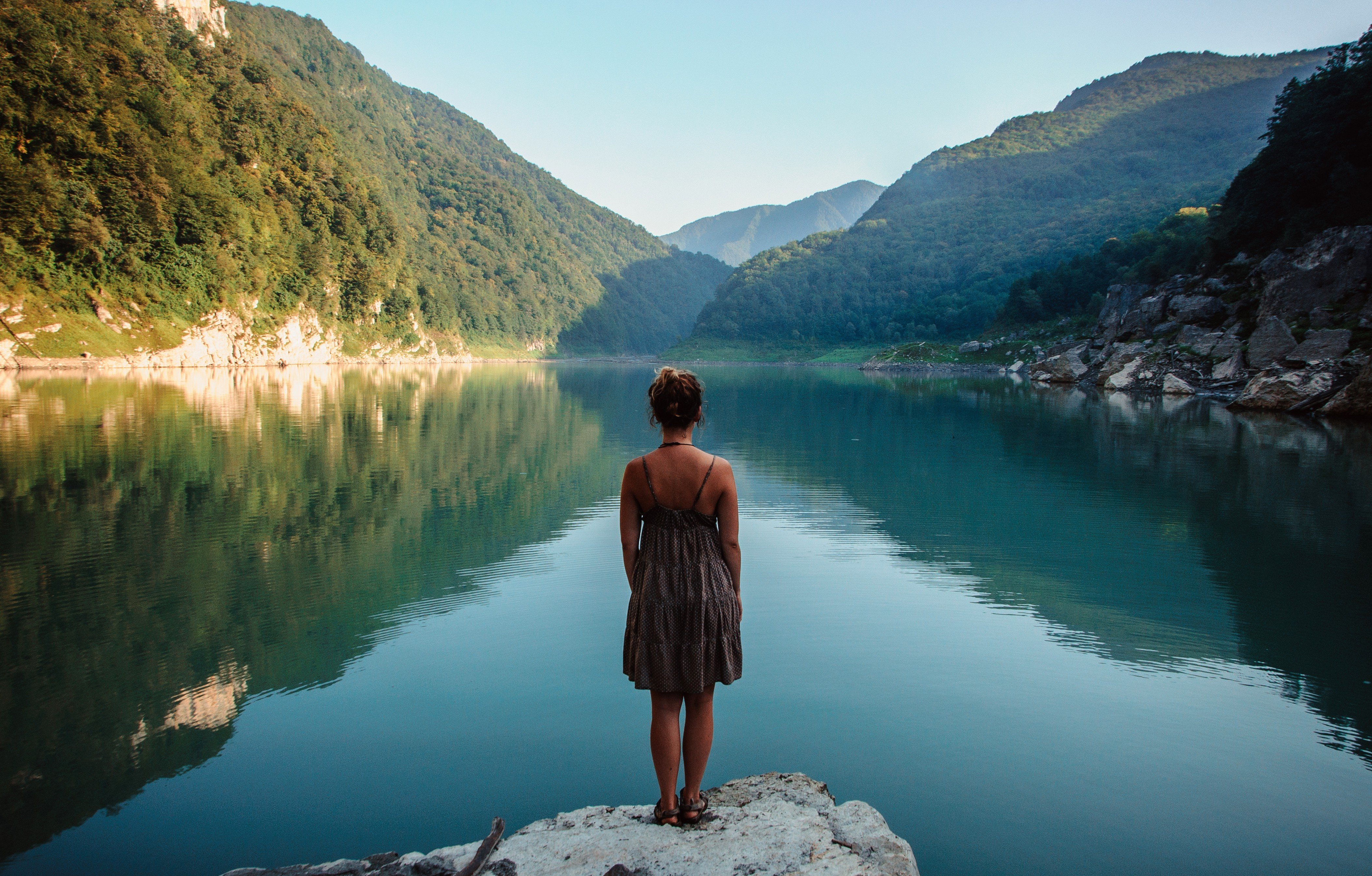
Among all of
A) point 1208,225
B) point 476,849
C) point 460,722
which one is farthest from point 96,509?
point 1208,225

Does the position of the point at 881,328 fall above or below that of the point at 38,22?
below

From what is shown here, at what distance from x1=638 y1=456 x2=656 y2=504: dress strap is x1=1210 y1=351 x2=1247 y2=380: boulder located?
40572 millimetres

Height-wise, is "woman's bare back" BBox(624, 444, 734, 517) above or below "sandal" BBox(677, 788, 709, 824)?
above

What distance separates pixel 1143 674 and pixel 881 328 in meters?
132

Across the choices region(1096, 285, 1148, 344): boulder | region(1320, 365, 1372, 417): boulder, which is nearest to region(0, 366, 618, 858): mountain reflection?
region(1320, 365, 1372, 417): boulder

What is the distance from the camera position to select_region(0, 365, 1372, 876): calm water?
384 centimetres

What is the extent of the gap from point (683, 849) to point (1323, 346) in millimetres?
36177

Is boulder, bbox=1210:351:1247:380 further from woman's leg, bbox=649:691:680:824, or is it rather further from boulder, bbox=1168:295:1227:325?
woman's leg, bbox=649:691:680:824

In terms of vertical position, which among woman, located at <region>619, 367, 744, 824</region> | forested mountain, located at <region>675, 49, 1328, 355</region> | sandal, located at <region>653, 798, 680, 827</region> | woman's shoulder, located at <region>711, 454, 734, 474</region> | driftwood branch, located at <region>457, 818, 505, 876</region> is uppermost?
forested mountain, located at <region>675, 49, 1328, 355</region>

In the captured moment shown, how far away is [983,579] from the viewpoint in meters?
8.19

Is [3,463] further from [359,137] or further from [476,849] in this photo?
[359,137]

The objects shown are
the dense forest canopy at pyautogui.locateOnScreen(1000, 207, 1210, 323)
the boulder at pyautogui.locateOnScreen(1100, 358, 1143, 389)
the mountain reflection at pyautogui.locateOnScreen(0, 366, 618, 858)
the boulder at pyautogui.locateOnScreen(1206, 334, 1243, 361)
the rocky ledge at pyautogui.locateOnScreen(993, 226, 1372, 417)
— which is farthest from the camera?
the dense forest canopy at pyautogui.locateOnScreen(1000, 207, 1210, 323)

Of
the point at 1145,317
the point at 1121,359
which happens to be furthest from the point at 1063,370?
the point at 1121,359

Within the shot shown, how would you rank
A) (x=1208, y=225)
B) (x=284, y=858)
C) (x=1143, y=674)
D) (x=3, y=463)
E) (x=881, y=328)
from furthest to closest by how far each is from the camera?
1. (x=881, y=328)
2. (x=1208, y=225)
3. (x=3, y=463)
4. (x=1143, y=674)
5. (x=284, y=858)
